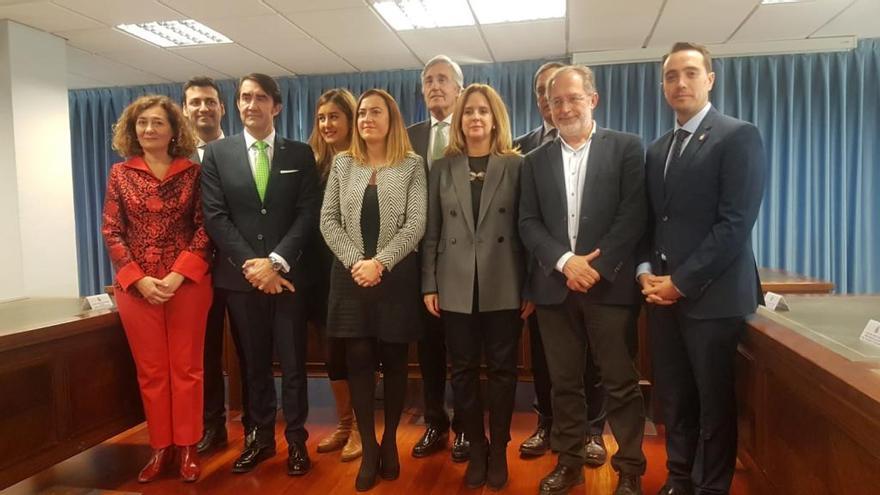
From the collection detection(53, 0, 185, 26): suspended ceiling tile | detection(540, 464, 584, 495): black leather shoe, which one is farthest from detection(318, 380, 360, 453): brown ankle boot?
detection(53, 0, 185, 26): suspended ceiling tile

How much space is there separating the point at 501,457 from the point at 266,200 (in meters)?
1.34

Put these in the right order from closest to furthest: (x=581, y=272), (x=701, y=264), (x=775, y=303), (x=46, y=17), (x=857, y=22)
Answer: (x=701, y=264), (x=581, y=272), (x=775, y=303), (x=46, y=17), (x=857, y=22)

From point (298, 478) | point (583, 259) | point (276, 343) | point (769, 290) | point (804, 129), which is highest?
point (804, 129)

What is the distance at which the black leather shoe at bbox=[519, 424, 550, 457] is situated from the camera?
2.50m

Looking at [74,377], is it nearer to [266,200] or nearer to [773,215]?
[266,200]

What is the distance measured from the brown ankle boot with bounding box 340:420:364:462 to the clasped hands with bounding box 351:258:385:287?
2.60 ft

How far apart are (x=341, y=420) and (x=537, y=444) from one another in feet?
2.89

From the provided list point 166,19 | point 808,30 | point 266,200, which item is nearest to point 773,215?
point 808,30

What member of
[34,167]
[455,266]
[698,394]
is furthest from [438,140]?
[34,167]

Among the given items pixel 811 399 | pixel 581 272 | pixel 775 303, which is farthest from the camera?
pixel 775 303

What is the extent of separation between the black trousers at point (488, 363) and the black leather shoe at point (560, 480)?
0.21 meters

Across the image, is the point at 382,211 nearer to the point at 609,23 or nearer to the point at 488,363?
the point at 488,363

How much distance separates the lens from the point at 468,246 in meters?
2.11

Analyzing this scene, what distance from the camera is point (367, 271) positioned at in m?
2.08
